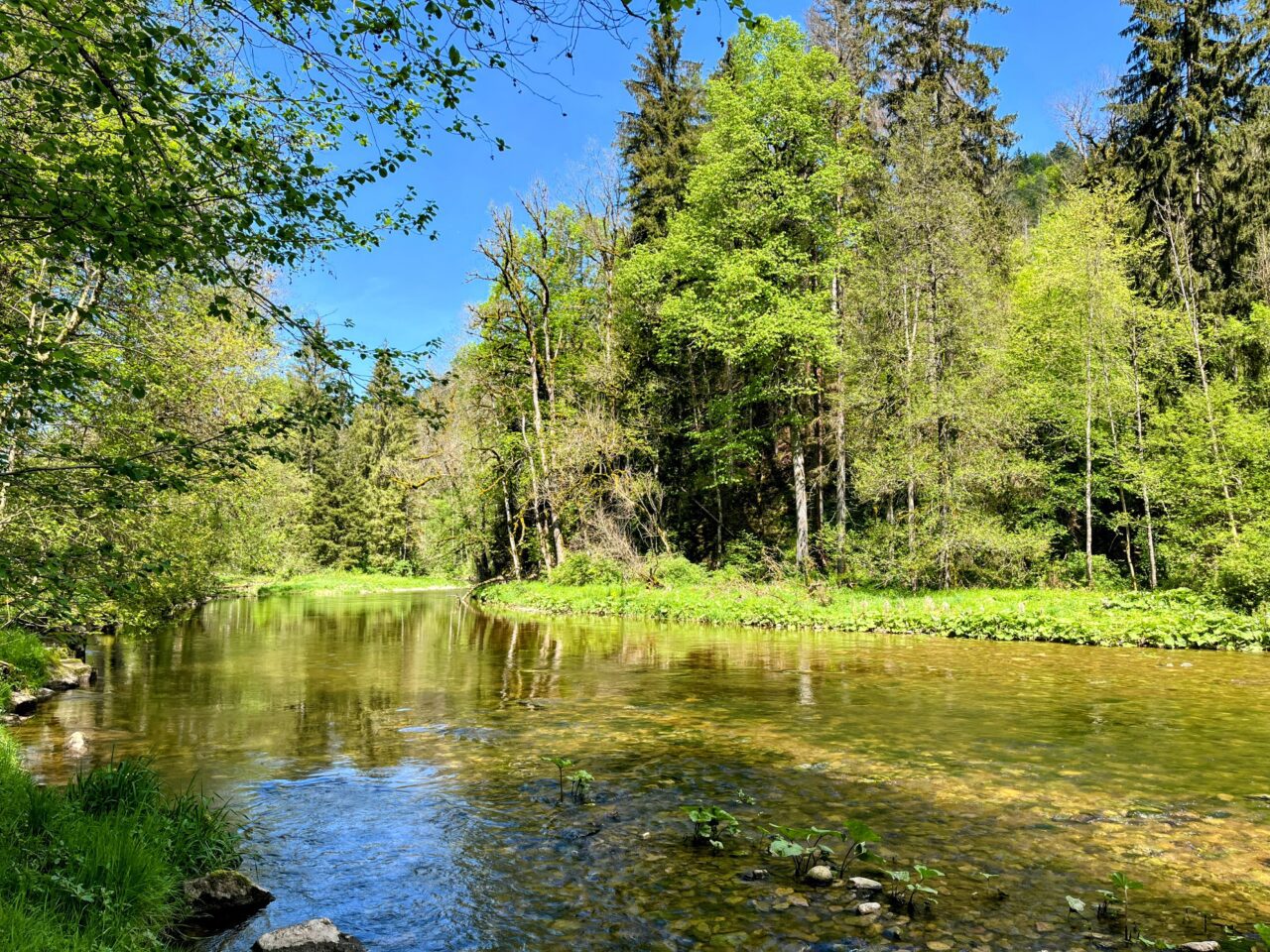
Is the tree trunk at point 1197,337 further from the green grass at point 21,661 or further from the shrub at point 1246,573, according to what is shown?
the green grass at point 21,661

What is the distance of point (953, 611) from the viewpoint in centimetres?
1997

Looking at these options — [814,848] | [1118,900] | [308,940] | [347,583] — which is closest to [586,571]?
[814,848]

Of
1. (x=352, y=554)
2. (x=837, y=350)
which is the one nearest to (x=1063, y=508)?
(x=837, y=350)

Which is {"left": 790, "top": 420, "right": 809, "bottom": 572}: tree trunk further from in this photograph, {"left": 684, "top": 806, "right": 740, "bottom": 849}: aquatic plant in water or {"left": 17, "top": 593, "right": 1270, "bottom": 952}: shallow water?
{"left": 684, "top": 806, "right": 740, "bottom": 849}: aquatic plant in water

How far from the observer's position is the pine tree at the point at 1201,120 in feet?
80.8

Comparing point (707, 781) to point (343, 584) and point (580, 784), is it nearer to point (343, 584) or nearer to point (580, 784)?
point (580, 784)

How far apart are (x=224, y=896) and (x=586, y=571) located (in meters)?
24.6

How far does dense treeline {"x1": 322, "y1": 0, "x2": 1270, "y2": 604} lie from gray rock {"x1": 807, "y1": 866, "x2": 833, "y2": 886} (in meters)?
17.2

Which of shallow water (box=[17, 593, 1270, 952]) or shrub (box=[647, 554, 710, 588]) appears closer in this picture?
shallow water (box=[17, 593, 1270, 952])

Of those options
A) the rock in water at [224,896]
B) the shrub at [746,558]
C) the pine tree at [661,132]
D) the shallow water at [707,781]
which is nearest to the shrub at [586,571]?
the shrub at [746,558]

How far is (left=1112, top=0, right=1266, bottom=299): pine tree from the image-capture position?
24625 mm

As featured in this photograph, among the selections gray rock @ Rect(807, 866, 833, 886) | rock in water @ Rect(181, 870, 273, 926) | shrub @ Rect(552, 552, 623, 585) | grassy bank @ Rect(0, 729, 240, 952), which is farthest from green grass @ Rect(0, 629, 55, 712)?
shrub @ Rect(552, 552, 623, 585)

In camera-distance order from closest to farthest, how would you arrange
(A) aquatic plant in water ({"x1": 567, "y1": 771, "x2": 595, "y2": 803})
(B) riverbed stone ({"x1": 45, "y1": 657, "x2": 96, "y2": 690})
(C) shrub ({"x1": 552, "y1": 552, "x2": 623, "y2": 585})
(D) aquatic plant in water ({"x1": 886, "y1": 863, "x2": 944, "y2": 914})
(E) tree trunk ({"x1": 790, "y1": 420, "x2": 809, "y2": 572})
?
(D) aquatic plant in water ({"x1": 886, "y1": 863, "x2": 944, "y2": 914}) → (A) aquatic plant in water ({"x1": 567, "y1": 771, "x2": 595, "y2": 803}) → (B) riverbed stone ({"x1": 45, "y1": 657, "x2": 96, "y2": 690}) → (E) tree trunk ({"x1": 790, "y1": 420, "x2": 809, "y2": 572}) → (C) shrub ({"x1": 552, "y1": 552, "x2": 623, "y2": 585})

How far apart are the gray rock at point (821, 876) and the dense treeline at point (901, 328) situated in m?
17.2
